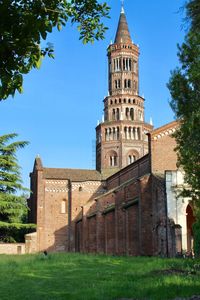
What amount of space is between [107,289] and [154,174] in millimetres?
21326

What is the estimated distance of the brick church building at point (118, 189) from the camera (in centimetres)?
3180

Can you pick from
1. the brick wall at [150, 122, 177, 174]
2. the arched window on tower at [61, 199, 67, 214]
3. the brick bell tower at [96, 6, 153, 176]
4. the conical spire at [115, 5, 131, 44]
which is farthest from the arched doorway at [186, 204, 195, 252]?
the conical spire at [115, 5, 131, 44]

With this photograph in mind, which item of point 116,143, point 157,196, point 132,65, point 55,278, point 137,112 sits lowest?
point 55,278

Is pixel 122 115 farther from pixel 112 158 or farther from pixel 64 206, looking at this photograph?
pixel 64 206

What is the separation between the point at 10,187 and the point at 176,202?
845 inches

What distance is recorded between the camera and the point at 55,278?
15.9 meters

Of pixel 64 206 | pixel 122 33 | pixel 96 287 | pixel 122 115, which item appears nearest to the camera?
pixel 96 287

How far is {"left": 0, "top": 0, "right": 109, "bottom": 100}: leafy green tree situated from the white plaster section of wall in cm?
2447

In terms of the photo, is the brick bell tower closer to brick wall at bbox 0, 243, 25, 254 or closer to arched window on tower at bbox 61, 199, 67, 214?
arched window on tower at bbox 61, 199, 67, 214

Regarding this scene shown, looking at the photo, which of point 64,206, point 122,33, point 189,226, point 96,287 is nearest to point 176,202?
point 189,226

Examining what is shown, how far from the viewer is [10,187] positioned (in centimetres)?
4575

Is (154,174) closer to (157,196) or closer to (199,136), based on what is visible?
(157,196)

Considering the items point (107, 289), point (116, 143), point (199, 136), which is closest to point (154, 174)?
point (199, 136)

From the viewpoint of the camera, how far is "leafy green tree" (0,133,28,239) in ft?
145
